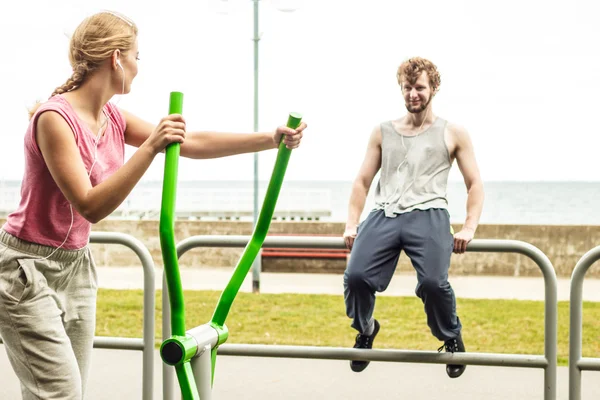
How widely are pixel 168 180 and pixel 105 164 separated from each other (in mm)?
705

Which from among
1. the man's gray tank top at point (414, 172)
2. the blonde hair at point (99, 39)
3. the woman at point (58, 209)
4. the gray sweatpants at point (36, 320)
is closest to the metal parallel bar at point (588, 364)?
the man's gray tank top at point (414, 172)

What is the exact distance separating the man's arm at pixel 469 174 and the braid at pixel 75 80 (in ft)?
5.48

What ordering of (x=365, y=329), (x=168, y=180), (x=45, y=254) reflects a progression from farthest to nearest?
(x=365, y=329), (x=45, y=254), (x=168, y=180)

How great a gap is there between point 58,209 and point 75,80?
0.32 metres

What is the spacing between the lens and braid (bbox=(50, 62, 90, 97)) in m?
1.90

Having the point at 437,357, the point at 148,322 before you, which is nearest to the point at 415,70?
the point at 437,357

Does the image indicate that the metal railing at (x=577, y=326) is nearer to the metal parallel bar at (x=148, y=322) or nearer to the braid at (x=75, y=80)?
the metal parallel bar at (x=148, y=322)

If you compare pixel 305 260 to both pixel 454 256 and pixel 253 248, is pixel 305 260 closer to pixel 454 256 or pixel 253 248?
pixel 454 256

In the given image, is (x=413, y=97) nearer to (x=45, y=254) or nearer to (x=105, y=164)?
(x=105, y=164)

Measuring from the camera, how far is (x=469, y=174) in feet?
10.3

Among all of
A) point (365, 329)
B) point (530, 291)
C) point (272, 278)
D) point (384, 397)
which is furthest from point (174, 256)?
point (272, 278)

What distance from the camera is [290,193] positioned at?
17.5 m

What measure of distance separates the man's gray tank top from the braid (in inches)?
57.9

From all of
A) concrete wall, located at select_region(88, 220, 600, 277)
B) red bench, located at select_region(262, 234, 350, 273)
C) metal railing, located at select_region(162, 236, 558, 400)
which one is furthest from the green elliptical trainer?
red bench, located at select_region(262, 234, 350, 273)
